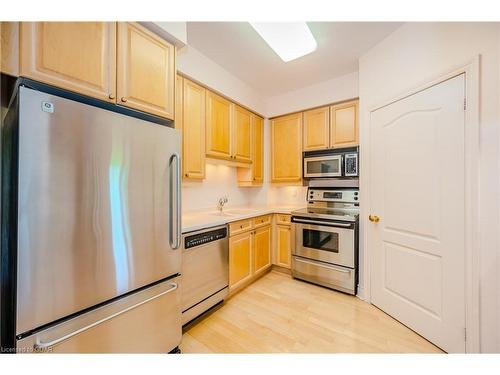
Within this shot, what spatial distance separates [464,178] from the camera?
1.40 meters

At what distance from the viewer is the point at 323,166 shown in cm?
279

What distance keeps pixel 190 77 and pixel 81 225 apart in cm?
174

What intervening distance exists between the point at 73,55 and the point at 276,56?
1851mm

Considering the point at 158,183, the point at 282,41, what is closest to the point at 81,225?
the point at 158,183

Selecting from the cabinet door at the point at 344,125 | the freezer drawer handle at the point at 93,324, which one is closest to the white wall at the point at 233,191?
the cabinet door at the point at 344,125

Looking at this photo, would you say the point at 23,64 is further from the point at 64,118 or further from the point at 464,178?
the point at 464,178

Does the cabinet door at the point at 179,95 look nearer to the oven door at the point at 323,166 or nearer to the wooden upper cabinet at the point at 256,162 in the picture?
the wooden upper cabinet at the point at 256,162

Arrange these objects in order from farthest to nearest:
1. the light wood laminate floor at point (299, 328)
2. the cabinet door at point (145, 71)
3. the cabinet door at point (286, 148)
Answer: the cabinet door at point (286, 148)
the light wood laminate floor at point (299, 328)
the cabinet door at point (145, 71)

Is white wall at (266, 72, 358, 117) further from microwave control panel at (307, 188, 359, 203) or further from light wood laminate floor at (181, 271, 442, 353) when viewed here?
light wood laminate floor at (181, 271, 442, 353)

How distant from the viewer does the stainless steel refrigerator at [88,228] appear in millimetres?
870

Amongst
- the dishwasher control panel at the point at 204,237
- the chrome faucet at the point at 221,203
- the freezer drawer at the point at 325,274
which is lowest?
the freezer drawer at the point at 325,274

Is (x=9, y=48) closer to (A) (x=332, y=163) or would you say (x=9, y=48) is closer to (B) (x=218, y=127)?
(B) (x=218, y=127)

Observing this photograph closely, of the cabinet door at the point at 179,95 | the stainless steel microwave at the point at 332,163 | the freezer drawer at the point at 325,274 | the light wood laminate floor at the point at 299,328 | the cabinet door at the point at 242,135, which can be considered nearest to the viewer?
the light wood laminate floor at the point at 299,328

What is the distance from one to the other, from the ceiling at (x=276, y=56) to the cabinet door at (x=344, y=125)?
42 centimetres
